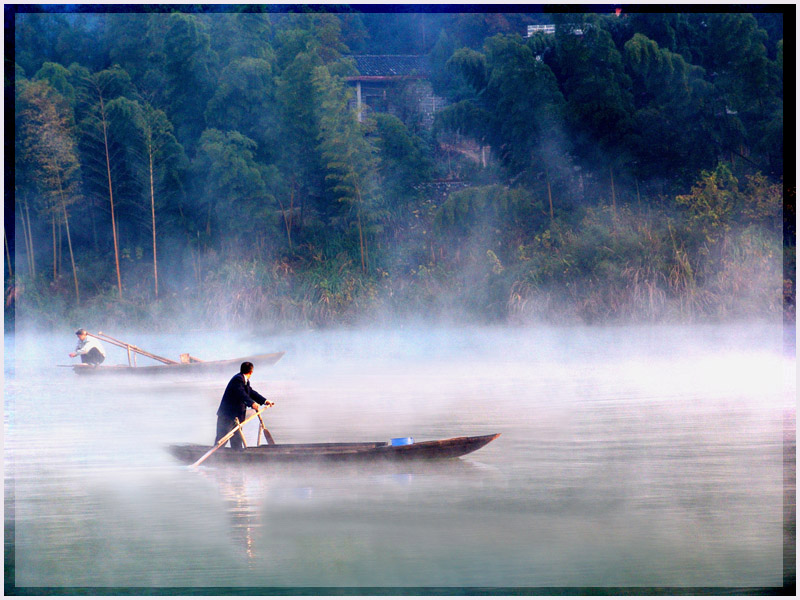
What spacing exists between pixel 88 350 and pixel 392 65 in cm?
1553

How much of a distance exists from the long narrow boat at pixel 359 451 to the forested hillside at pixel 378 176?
1124 centimetres

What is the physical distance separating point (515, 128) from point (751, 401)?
12551mm

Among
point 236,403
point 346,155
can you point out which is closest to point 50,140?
point 346,155

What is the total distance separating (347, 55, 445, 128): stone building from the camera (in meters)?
25.9

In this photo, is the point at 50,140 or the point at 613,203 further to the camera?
the point at 50,140

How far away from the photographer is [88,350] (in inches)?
526

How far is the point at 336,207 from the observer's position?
2273cm

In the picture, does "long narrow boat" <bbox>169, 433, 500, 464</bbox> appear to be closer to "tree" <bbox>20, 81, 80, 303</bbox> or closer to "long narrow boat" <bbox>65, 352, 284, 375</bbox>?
"long narrow boat" <bbox>65, 352, 284, 375</bbox>

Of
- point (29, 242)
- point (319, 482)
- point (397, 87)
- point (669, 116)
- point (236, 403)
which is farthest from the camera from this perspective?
point (397, 87)

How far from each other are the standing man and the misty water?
99cm

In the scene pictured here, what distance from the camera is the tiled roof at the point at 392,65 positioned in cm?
2652

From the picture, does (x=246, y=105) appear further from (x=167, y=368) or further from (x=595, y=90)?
(x=167, y=368)

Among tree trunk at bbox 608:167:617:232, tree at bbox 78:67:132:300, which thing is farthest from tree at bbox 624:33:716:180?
tree at bbox 78:67:132:300

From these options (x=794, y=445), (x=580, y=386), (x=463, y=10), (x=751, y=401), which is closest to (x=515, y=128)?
(x=463, y=10)
